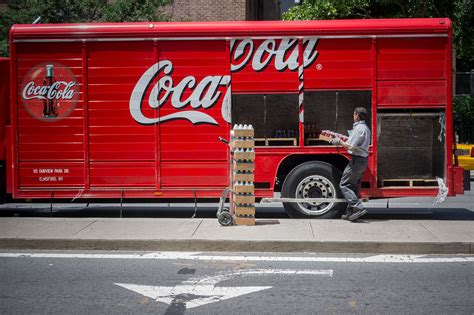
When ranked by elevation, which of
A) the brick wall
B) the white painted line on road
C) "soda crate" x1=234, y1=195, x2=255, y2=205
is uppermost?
the brick wall

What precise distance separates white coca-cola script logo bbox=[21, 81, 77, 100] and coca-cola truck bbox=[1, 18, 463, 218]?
2 centimetres

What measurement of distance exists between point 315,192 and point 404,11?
1352 centimetres

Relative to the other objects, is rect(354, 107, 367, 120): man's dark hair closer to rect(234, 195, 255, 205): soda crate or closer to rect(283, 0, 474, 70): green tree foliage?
rect(234, 195, 255, 205): soda crate

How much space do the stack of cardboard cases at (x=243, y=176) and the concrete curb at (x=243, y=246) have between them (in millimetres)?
1314

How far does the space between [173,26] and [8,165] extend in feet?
12.2

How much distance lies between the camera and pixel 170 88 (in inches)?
435

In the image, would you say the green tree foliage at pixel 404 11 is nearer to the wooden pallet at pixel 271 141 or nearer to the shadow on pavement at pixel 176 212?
the shadow on pavement at pixel 176 212

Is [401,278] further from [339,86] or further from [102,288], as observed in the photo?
[339,86]

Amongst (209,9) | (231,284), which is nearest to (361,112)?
(231,284)

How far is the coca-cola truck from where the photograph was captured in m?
10.8

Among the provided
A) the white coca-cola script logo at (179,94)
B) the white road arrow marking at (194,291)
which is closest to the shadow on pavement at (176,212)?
the white coca-cola script logo at (179,94)

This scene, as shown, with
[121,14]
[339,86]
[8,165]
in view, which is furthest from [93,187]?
[121,14]

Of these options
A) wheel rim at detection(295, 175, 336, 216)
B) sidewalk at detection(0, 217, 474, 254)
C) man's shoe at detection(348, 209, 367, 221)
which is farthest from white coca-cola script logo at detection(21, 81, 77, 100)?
man's shoe at detection(348, 209, 367, 221)

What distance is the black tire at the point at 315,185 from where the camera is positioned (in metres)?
10.8
